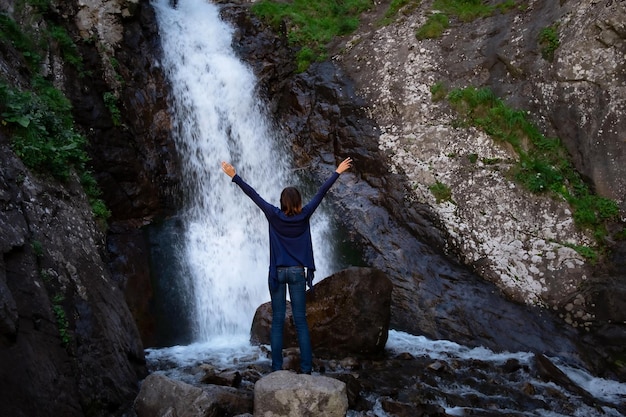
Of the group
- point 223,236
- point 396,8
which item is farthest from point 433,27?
point 223,236

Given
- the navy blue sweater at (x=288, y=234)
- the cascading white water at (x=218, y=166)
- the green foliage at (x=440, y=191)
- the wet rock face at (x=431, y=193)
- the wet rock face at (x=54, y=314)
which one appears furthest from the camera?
the green foliage at (x=440, y=191)

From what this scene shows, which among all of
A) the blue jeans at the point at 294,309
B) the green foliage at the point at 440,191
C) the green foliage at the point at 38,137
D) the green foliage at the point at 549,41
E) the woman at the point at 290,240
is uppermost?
the green foliage at the point at 549,41

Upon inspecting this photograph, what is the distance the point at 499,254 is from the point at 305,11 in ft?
37.2

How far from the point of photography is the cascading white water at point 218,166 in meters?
9.80

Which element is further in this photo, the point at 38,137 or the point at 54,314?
the point at 38,137

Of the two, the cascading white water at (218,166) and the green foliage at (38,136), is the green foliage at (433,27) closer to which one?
the cascading white water at (218,166)

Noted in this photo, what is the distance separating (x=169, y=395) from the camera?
4770mm

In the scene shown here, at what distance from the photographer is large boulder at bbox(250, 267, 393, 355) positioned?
766 cm

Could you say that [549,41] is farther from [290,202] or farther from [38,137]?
[38,137]

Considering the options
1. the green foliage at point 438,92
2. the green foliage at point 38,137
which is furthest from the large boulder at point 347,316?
the green foliage at point 438,92

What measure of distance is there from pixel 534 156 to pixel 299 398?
867 cm

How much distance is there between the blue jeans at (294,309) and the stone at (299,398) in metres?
0.75

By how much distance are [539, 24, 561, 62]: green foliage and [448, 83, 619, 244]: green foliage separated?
146cm

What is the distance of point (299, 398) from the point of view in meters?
4.38
